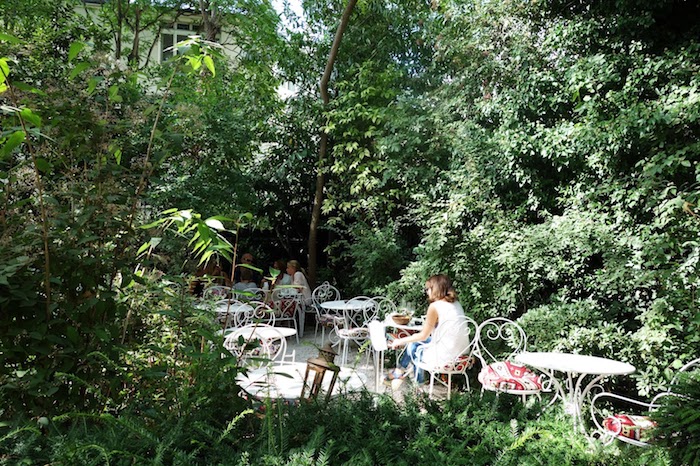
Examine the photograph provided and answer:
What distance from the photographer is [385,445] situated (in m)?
1.41

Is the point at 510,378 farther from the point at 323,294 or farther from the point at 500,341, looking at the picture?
the point at 323,294

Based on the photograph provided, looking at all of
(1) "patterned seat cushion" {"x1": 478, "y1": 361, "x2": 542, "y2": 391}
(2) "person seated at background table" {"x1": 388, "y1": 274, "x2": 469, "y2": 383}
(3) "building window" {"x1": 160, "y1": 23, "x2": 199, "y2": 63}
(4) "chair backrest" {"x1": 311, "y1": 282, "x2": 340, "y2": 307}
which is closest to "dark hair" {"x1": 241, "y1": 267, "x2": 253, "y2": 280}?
(4) "chair backrest" {"x1": 311, "y1": 282, "x2": 340, "y2": 307}

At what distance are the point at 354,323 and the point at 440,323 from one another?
269cm

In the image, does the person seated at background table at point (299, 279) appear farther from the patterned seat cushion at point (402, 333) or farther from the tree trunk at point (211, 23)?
the tree trunk at point (211, 23)

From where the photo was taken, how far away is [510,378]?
15.1ft

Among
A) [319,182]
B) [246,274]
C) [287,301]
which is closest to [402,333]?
[287,301]

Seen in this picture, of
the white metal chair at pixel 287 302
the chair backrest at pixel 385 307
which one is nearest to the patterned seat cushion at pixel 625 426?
the chair backrest at pixel 385 307

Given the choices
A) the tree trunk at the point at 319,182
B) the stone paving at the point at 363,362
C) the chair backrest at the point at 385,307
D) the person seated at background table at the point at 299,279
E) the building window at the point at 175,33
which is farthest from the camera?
the building window at the point at 175,33

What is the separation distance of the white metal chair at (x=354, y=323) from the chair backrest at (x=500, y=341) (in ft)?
4.79

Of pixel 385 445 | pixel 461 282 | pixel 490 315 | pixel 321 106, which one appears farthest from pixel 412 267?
pixel 385 445

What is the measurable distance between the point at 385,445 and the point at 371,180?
746 cm

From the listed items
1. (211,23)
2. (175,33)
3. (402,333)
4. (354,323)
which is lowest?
(354,323)

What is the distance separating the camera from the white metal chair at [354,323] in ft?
21.2

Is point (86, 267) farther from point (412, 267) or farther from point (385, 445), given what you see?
point (412, 267)
